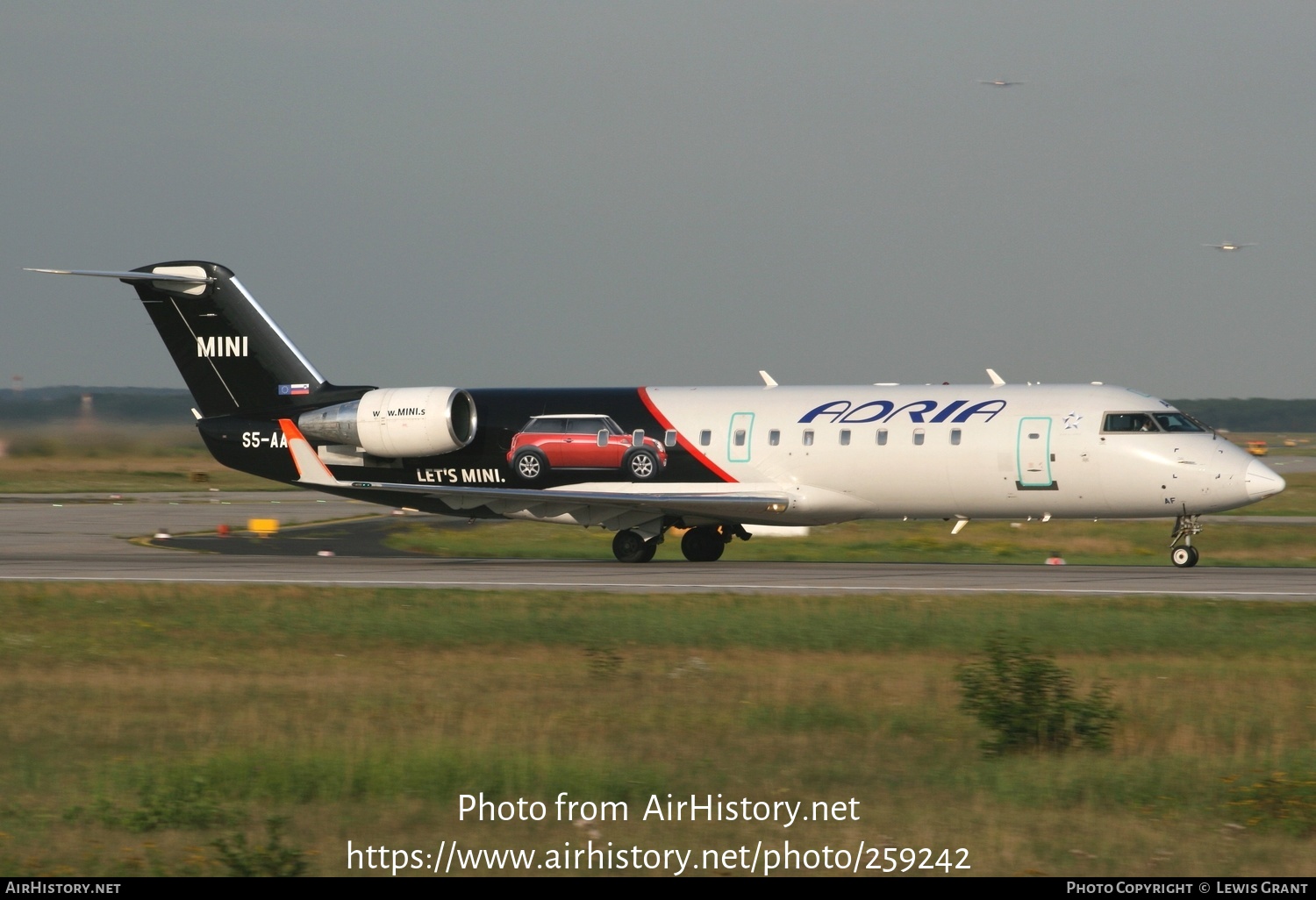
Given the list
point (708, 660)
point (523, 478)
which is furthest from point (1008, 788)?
point (523, 478)

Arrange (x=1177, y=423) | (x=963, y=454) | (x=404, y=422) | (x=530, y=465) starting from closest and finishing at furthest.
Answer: (x=1177, y=423) → (x=963, y=454) → (x=530, y=465) → (x=404, y=422)

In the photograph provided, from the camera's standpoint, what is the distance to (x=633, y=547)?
1252 inches

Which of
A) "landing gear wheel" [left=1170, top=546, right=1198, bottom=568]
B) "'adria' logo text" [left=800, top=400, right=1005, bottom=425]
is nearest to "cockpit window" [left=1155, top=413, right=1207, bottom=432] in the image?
"landing gear wheel" [left=1170, top=546, right=1198, bottom=568]

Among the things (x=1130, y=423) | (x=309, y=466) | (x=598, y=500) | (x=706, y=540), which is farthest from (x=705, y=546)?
(x=1130, y=423)

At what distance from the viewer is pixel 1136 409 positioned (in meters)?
28.8

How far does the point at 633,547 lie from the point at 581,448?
92.6 inches

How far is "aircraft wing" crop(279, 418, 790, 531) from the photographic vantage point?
3036 cm

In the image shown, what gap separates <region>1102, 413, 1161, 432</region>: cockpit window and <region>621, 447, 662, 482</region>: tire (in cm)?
892

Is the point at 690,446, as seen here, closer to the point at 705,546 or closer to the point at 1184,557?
the point at 705,546

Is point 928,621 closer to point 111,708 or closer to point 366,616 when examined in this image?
point 366,616

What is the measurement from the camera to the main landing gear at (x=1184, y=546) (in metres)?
28.5

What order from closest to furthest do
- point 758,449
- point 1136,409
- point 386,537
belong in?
1. point 1136,409
2. point 758,449
3. point 386,537

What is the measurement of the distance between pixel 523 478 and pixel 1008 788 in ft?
73.5

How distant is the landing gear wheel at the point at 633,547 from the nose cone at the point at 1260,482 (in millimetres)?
11690
